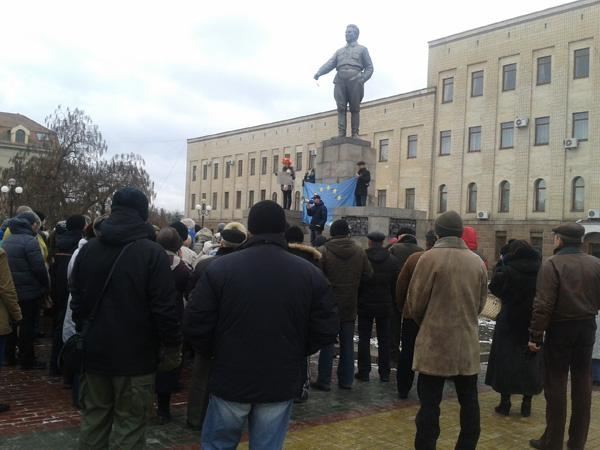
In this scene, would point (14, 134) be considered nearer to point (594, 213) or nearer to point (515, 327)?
point (594, 213)

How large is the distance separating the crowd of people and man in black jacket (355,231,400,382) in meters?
0.02

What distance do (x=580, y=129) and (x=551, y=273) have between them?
3299 centimetres

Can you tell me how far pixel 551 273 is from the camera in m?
5.20

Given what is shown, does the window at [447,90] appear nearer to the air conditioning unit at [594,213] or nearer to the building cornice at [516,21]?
the building cornice at [516,21]

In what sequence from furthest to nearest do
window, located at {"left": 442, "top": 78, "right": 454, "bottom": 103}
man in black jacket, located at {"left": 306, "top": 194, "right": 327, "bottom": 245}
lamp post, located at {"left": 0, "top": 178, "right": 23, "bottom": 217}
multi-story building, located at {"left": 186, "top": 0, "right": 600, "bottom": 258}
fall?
window, located at {"left": 442, "top": 78, "right": 454, "bottom": 103}, multi-story building, located at {"left": 186, "top": 0, "right": 600, "bottom": 258}, lamp post, located at {"left": 0, "top": 178, "right": 23, "bottom": 217}, man in black jacket, located at {"left": 306, "top": 194, "right": 327, "bottom": 245}

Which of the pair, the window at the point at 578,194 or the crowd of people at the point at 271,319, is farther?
the window at the point at 578,194

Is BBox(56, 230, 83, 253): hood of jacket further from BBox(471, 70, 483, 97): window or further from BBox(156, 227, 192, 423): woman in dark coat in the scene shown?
BBox(471, 70, 483, 97): window

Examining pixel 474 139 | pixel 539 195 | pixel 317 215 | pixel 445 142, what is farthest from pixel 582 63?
pixel 317 215

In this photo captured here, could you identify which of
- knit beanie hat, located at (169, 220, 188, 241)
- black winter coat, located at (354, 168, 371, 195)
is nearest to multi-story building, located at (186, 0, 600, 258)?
black winter coat, located at (354, 168, 371, 195)

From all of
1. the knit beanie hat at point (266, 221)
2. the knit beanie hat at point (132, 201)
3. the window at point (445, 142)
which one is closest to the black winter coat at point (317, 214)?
the knit beanie hat at point (132, 201)

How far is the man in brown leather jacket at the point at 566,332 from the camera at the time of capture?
5176 millimetres

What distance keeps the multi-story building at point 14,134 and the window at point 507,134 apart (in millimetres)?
53426

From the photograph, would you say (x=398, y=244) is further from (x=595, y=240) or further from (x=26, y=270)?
(x=595, y=240)

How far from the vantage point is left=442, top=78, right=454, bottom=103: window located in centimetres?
4150
